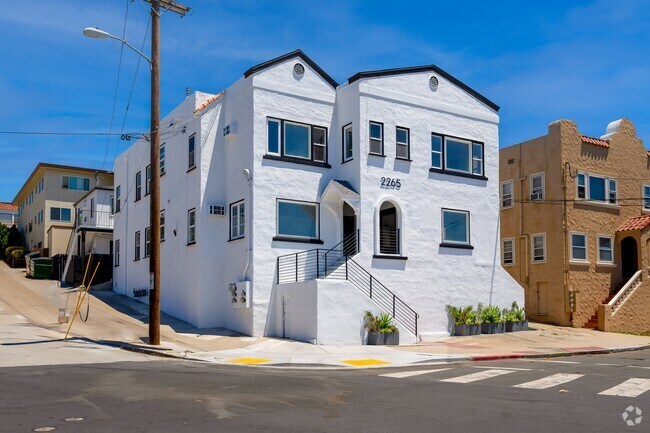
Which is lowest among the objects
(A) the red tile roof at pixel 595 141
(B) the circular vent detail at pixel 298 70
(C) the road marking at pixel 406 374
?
(C) the road marking at pixel 406 374

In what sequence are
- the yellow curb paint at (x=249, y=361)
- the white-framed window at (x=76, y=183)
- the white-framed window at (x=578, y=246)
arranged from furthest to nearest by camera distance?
the white-framed window at (x=76, y=183) → the white-framed window at (x=578, y=246) → the yellow curb paint at (x=249, y=361)

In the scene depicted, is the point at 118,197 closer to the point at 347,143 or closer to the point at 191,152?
the point at 191,152

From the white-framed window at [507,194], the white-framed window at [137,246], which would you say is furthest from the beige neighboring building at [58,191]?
the white-framed window at [507,194]

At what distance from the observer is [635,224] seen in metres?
34.4

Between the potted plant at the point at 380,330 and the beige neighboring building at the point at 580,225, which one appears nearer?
the potted plant at the point at 380,330

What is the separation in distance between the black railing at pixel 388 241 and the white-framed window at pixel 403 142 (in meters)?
2.82

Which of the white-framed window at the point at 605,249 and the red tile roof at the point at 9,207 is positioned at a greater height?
the red tile roof at the point at 9,207

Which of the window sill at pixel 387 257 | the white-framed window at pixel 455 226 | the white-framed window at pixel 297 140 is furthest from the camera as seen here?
the white-framed window at pixel 455 226

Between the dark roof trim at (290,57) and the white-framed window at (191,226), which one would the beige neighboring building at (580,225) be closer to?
the dark roof trim at (290,57)

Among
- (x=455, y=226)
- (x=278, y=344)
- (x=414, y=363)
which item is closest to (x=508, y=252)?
(x=455, y=226)

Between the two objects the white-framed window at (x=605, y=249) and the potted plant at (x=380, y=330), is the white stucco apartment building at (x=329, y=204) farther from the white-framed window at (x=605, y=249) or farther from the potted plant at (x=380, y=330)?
the white-framed window at (x=605, y=249)

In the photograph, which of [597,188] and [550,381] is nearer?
[550,381]

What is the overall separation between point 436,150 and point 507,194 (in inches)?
372

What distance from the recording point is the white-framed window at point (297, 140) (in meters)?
25.4
